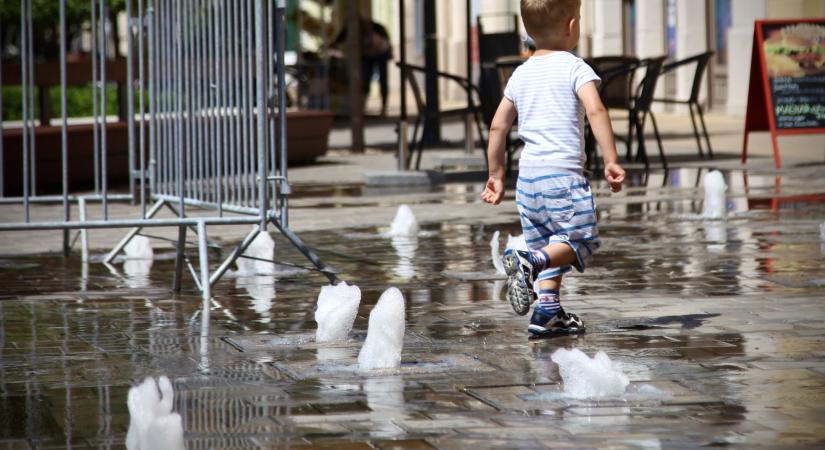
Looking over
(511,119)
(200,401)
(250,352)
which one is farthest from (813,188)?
(200,401)

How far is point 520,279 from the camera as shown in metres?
6.59

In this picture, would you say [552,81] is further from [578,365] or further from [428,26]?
[428,26]

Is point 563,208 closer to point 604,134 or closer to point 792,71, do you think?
point 604,134

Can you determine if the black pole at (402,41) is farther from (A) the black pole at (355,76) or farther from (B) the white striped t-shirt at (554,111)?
(B) the white striped t-shirt at (554,111)

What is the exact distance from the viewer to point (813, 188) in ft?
45.3

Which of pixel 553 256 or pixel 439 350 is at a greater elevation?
pixel 553 256

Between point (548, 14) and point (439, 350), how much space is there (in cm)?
151

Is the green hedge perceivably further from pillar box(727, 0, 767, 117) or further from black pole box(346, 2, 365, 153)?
pillar box(727, 0, 767, 117)

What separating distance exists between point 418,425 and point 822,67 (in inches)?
521

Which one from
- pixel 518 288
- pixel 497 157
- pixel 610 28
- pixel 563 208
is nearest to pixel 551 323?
pixel 518 288

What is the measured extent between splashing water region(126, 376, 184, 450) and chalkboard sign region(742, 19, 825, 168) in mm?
13328

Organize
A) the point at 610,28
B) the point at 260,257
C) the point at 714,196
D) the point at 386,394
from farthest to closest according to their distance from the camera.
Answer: the point at 610,28 < the point at 714,196 < the point at 260,257 < the point at 386,394

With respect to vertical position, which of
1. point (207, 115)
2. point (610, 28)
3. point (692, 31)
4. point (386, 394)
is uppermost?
point (610, 28)

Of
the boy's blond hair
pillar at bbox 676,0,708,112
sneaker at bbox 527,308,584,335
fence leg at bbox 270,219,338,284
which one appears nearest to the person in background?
pillar at bbox 676,0,708,112
